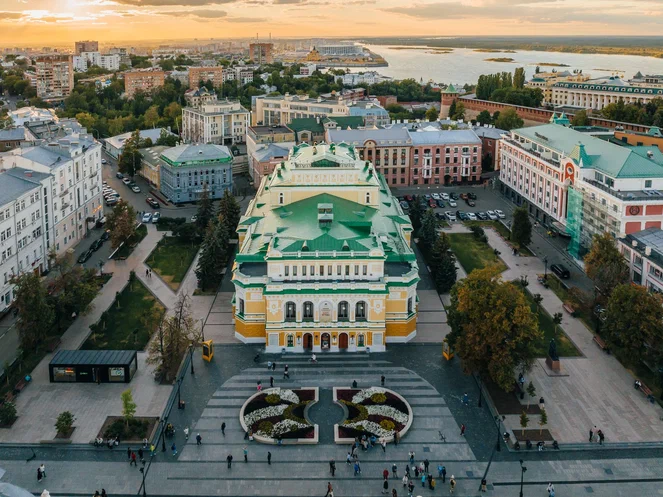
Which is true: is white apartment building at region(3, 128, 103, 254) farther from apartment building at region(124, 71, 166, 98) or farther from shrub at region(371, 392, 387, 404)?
apartment building at region(124, 71, 166, 98)

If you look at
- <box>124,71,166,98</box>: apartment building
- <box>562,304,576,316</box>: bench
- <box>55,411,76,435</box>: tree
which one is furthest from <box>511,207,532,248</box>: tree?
<box>124,71,166,98</box>: apartment building

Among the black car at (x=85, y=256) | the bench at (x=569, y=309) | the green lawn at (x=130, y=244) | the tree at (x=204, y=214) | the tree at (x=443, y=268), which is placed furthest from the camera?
the tree at (x=204, y=214)

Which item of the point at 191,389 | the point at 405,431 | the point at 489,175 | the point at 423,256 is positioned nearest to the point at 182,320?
the point at 191,389

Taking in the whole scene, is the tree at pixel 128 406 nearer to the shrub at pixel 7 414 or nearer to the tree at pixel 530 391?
the shrub at pixel 7 414

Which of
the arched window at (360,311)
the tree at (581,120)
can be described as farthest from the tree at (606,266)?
the tree at (581,120)

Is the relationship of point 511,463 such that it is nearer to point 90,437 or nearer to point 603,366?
point 603,366

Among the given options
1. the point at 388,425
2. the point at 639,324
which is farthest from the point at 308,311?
the point at 639,324
